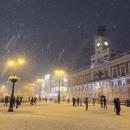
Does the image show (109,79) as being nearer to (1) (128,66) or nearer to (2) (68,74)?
(1) (128,66)

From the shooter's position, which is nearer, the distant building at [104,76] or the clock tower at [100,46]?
the distant building at [104,76]

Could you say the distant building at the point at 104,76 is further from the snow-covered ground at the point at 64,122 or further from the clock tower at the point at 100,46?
the snow-covered ground at the point at 64,122

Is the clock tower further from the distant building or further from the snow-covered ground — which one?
the snow-covered ground

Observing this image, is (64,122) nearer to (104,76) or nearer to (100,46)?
(104,76)

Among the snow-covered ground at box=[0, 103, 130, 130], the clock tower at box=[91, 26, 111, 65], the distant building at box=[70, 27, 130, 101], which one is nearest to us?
the snow-covered ground at box=[0, 103, 130, 130]

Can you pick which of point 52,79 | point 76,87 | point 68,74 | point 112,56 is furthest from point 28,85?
point 112,56

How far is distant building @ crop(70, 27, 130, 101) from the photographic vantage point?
193 feet

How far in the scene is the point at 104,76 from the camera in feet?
234

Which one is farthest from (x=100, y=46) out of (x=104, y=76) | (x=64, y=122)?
(x=64, y=122)

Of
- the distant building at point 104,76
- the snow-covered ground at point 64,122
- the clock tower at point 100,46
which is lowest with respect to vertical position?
the snow-covered ground at point 64,122

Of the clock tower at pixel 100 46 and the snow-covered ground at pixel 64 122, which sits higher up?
the clock tower at pixel 100 46

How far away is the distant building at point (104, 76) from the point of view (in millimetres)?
58975

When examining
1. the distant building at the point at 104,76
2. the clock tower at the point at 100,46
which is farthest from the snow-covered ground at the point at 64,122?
the clock tower at the point at 100,46

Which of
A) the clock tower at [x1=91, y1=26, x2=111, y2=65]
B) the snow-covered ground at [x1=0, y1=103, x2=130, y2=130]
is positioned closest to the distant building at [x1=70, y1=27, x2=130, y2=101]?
the clock tower at [x1=91, y1=26, x2=111, y2=65]
